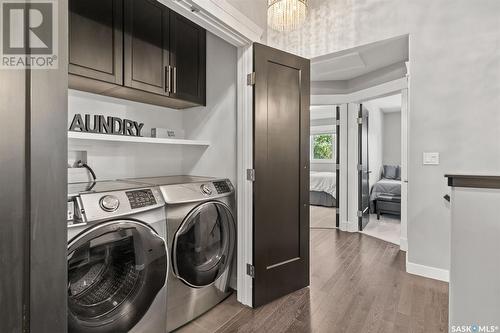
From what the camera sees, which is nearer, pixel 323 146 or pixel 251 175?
pixel 251 175

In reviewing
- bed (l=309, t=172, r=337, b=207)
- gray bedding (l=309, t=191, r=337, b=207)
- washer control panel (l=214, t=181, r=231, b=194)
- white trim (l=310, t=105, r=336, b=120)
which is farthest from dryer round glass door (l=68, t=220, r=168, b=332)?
white trim (l=310, t=105, r=336, b=120)

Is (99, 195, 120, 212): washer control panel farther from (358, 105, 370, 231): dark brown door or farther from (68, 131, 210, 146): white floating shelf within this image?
(358, 105, 370, 231): dark brown door

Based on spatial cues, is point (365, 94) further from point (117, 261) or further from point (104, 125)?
point (117, 261)

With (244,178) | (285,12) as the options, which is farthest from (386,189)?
(244,178)

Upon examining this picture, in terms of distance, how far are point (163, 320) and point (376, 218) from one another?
4.72 m

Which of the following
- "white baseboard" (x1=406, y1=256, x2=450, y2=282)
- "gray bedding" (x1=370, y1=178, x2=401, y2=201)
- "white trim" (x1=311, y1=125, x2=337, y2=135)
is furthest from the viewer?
"white trim" (x1=311, y1=125, x2=337, y2=135)

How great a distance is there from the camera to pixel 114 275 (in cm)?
150

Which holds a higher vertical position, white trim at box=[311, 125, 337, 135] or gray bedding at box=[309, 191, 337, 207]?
white trim at box=[311, 125, 337, 135]

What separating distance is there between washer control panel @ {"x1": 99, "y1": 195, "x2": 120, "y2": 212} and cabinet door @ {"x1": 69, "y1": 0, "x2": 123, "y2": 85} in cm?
89

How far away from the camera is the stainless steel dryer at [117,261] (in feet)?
4.28

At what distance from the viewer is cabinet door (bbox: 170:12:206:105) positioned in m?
2.28

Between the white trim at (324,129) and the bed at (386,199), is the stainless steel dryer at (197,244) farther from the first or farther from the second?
the white trim at (324,129)

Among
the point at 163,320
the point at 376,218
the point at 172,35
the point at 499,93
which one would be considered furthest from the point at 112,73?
the point at 376,218

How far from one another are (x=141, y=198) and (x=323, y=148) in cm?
791
